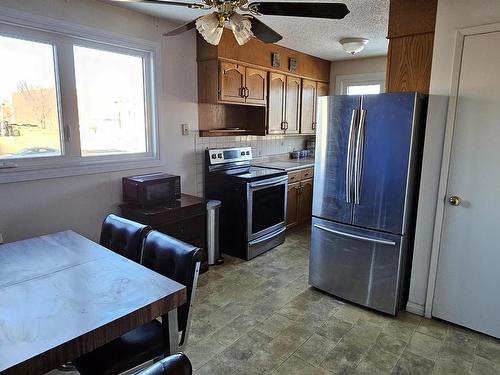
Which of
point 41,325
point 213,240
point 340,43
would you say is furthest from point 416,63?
point 41,325

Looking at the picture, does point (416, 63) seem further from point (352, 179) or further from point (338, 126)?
point (352, 179)

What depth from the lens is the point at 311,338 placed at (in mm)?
2301

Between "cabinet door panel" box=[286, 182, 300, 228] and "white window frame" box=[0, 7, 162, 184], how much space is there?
1955mm

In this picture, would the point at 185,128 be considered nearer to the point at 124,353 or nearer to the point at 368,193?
the point at 368,193

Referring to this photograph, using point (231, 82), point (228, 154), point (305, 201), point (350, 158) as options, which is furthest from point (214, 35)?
point (305, 201)

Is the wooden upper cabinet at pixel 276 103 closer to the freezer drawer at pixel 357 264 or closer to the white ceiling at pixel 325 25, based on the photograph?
the white ceiling at pixel 325 25

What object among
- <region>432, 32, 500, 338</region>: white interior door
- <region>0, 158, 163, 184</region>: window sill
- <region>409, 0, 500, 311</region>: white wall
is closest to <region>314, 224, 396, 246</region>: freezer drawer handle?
<region>409, 0, 500, 311</region>: white wall

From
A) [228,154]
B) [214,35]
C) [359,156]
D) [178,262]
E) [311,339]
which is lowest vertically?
[311,339]

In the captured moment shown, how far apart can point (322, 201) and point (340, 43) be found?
2267 mm

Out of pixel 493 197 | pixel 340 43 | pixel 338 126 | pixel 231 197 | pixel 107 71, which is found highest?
pixel 340 43

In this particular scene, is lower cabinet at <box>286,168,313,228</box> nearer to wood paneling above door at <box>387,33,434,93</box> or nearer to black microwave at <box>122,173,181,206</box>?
black microwave at <box>122,173,181,206</box>

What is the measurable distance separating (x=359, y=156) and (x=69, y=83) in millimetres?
2367

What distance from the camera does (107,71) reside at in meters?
2.99

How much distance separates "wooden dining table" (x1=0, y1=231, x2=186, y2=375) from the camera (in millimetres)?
1045
